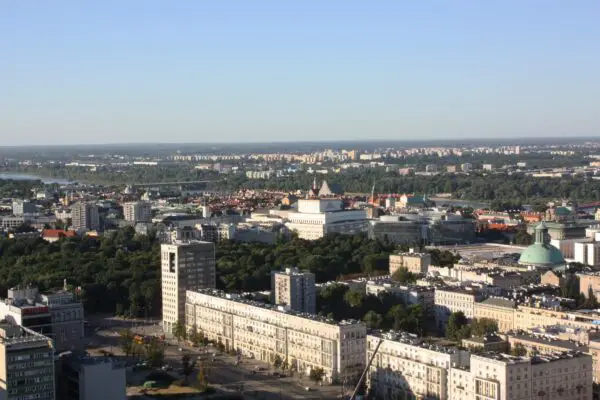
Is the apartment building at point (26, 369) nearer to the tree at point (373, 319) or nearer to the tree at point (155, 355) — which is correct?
the tree at point (155, 355)

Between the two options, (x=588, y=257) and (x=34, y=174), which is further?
(x=34, y=174)

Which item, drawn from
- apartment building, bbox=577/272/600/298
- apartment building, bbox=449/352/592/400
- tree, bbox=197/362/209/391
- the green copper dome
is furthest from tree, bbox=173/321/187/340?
the green copper dome

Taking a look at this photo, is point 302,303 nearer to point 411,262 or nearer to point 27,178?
point 411,262

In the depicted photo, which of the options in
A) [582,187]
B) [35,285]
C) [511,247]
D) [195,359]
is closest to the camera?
[195,359]

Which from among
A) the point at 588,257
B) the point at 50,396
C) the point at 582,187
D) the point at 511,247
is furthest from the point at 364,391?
the point at 582,187

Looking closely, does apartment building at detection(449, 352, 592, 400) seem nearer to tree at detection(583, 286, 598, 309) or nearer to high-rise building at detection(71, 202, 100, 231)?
tree at detection(583, 286, 598, 309)

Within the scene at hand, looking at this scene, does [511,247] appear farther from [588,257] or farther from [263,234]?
[263,234]

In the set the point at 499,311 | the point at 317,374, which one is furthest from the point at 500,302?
the point at 317,374
